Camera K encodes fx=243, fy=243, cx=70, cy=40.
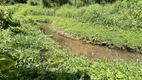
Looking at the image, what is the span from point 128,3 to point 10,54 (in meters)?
10.4

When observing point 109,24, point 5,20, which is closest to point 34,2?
point 109,24

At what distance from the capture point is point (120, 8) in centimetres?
1584

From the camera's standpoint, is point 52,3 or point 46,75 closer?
point 46,75

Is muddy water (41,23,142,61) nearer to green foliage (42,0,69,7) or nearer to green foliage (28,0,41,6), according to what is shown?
green foliage (42,0,69,7)

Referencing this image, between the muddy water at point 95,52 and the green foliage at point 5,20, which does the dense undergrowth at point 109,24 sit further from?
the green foliage at point 5,20

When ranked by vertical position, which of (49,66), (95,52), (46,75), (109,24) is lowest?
(95,52)

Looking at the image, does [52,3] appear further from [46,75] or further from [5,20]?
[46,75]

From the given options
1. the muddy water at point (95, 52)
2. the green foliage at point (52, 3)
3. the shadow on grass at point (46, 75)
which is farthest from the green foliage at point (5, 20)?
the green foliage at point (52, 3)

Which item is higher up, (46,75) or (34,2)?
(46,75)

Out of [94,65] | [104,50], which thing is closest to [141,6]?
[104,50]

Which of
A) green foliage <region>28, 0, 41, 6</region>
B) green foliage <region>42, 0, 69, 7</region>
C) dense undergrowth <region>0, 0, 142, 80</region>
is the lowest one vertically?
green foliage <region>28, 0, 41, 6</region>

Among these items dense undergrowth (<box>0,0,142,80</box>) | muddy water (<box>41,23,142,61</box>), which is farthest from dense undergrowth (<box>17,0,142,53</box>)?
dense undergrowth (<box>0,0,142,80</box>)

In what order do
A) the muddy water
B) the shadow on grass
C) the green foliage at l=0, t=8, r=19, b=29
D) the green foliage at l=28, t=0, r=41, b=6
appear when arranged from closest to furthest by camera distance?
the shadow on grass < the muddy water < the green foliage at l=0, t=8, r=19, b=29 < the green foliage at l=28, t=0, r=41, b=6

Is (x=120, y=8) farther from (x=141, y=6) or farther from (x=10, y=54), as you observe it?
(x=10, y=54)
